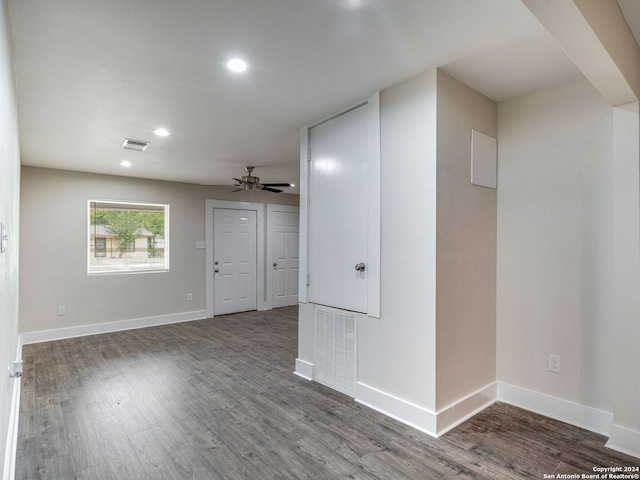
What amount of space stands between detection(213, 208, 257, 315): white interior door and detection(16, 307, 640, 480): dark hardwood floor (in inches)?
109

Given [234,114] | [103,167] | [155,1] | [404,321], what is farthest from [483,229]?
[103,167]

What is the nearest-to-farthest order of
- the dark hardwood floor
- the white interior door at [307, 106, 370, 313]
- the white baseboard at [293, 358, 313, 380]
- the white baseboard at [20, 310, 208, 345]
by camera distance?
the dark hardwood floor < the white interior door at [307, 106, 370, 313] < the white baseboard at [293, 358, 313, 380] < the white baseboard at [20, 310, 208, 345]

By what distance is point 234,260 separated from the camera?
Answer: 655 cm

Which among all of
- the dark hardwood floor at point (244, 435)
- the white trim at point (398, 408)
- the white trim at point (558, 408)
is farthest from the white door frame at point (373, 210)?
the white trim at point (558, 408)

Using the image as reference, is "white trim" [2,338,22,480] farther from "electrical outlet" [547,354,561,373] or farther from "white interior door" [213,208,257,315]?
"white interior door" [213,208,257,315]

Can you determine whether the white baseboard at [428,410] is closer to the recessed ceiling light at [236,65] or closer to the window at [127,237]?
the recessed ceiling light at [236,65]

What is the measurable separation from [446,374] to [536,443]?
2.11ft

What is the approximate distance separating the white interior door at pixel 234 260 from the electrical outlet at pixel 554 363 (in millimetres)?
5150

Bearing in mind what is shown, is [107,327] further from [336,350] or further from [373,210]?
[373,210]

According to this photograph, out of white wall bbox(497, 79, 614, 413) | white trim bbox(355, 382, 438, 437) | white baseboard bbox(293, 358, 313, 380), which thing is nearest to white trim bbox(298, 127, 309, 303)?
white baseboard bbox(293, 358, 313, 380)


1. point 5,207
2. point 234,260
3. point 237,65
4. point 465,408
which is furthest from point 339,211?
point 234,260

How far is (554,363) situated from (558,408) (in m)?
0.31

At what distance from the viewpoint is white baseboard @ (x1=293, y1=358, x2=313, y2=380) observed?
127 inches

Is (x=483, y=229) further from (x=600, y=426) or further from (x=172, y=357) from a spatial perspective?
(x=172, y=357)
